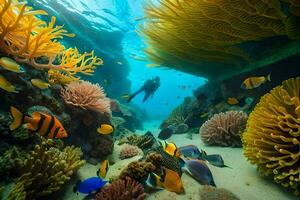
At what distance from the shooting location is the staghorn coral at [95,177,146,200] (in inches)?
142

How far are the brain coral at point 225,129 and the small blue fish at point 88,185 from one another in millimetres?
4172

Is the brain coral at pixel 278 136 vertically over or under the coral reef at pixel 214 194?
over

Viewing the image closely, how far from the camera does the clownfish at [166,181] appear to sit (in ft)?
12.0

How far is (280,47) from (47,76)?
6333 millimetres

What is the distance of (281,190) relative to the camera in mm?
4289

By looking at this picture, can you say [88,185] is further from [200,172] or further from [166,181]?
[200,172]

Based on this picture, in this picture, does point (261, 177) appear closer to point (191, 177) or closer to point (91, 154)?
point (191, 177)

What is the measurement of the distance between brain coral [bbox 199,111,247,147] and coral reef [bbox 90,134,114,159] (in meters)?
3.02

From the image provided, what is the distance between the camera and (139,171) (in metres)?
4.08

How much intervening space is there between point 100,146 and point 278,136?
12.0 ft

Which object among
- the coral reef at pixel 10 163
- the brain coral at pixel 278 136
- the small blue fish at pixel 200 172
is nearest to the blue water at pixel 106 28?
Result: the brain coral at pixel 278 136

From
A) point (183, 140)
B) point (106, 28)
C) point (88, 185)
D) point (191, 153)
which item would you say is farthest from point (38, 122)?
point (106, 28)

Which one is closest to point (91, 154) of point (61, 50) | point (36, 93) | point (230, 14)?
point (36, 93)

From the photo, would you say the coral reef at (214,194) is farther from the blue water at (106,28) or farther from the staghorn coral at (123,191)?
the blue water at (106,28)
